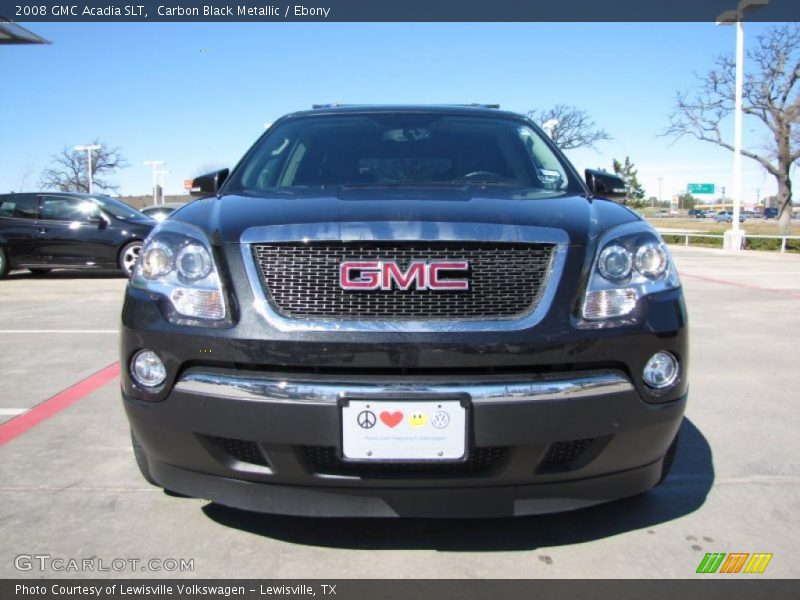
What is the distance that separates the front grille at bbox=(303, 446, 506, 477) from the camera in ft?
7.09

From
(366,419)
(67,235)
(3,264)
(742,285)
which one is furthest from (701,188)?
(366,419)

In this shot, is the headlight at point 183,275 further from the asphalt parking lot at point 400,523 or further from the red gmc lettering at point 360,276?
the asphalt parking lot at point 400,523

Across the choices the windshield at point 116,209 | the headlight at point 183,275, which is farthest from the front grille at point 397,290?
the windshield at point 116,209

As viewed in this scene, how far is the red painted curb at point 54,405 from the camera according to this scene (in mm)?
3699

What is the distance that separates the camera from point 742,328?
7.11 meters

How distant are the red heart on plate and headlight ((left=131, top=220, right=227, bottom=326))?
616mm

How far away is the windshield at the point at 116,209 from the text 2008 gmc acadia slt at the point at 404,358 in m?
10.4

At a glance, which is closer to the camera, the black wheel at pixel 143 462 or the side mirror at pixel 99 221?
the black wheel at pixel 143 462

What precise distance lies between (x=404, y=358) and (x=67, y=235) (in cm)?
1124

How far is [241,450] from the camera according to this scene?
225cm

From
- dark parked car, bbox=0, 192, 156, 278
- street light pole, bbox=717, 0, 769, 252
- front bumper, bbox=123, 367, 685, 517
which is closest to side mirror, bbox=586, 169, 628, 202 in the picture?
front bumper, bbox=123, 367, 685, 517

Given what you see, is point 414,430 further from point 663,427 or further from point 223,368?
point 663,427

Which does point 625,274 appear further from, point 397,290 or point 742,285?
point 742,285
